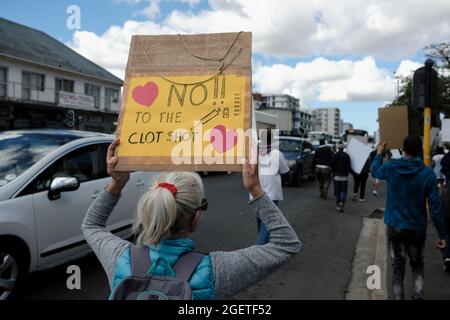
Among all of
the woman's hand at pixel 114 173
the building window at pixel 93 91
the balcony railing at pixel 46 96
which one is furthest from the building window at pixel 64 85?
the woman's hand at pixel 114 173

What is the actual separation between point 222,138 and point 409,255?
2960 mm

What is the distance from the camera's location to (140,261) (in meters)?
1.70

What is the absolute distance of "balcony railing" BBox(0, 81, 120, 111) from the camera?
27.1m

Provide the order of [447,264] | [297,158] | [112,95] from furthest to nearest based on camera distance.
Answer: [112,95]
[297,158]
[447,264]

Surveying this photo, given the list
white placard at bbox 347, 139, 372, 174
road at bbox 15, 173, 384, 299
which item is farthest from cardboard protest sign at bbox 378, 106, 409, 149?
white placard at bbox 347, 139, 372, 174

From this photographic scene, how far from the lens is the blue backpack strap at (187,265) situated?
163 cm

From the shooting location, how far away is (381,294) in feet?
15.8

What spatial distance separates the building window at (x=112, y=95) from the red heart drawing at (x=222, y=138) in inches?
1419

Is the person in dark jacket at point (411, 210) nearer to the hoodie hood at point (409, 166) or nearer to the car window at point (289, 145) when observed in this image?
the hoodie hood at point (409, 166)

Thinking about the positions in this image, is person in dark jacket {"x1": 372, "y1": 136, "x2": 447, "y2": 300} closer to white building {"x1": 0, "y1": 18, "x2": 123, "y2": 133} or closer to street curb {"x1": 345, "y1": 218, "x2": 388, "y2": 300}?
street curb {"x1": 345, "y1": 218, "x2": 388, "y2": 300}

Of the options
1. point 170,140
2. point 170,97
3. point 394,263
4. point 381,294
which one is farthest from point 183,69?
point 381,294

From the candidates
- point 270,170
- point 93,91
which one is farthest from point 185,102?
point 93,91

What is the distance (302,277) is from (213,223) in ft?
11.2

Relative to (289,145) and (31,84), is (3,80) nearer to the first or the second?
(31,84)
